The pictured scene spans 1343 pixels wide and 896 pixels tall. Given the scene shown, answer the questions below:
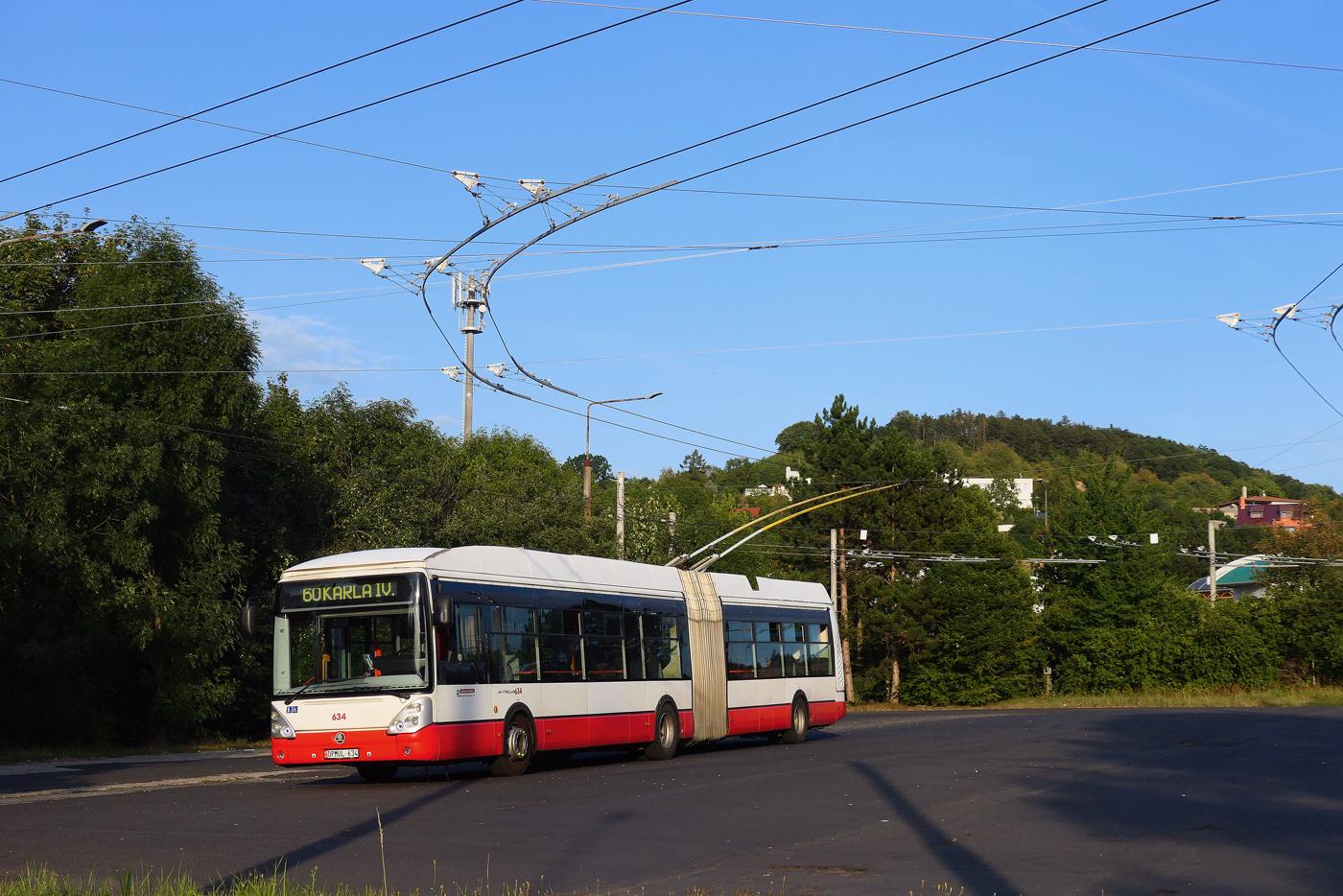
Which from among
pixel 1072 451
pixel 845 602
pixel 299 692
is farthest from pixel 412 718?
pixel 1072 451

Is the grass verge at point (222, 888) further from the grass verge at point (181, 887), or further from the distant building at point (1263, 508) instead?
the distant building at point (1263, 508)

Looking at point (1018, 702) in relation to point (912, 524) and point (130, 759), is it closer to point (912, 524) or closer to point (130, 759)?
point (912, 524)

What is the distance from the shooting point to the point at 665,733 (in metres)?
22.4

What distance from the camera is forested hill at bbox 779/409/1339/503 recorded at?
110688mm

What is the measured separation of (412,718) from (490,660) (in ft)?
5.67

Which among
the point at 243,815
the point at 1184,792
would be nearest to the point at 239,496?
the point at 243,815

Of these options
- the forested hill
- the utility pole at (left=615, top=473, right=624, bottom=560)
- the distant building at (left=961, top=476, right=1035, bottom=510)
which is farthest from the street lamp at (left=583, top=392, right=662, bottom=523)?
the distant building at (left=961, top=476, right=1035, bottom=510)

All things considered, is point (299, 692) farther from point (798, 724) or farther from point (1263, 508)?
point (1263, 508)

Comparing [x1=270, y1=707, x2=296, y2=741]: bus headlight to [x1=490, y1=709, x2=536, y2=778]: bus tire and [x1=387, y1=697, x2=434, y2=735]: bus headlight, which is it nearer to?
[x1=387, y1=697, x2=434, y2=735]: bus headlight

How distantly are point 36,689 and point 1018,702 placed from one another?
48680mm

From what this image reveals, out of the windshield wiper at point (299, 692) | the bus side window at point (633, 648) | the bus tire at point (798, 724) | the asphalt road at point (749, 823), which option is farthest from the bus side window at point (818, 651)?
the windshield wiper at point (299, 692)

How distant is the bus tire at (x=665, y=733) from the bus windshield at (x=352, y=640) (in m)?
6.61

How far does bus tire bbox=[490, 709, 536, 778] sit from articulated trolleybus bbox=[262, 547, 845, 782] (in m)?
0.02

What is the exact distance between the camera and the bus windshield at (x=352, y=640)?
54.6 ft
